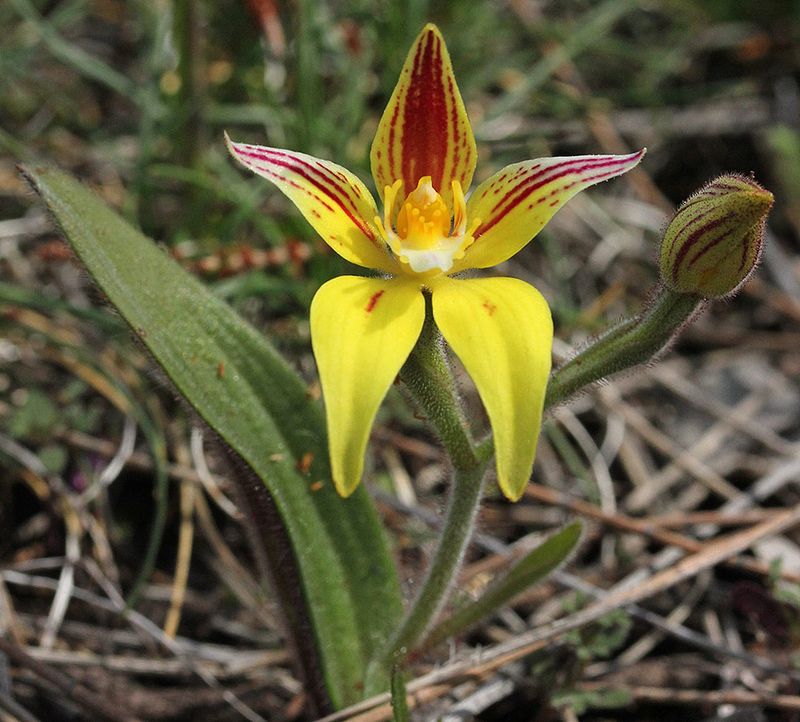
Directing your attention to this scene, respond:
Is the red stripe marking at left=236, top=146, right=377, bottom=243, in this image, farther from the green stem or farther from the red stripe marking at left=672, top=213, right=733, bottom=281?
the green stem

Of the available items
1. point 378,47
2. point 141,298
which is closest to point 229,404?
point 141,298

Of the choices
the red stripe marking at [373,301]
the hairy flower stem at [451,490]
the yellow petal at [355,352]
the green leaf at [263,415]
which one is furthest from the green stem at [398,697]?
the red stripe marking at [373,301]

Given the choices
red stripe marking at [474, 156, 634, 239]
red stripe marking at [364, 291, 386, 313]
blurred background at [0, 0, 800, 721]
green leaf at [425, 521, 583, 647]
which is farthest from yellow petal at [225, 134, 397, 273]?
green leaf at [425, 521, 583, 647]

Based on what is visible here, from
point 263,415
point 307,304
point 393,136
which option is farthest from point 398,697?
point 307,304

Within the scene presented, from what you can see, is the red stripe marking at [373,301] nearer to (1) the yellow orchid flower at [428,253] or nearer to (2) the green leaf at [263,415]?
(1) the yellow orchid flower at [428,253]

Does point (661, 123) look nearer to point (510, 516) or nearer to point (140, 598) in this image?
point (510, 516)

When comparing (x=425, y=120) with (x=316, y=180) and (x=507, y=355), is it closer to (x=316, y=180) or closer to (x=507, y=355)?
(x=316, y=180)
